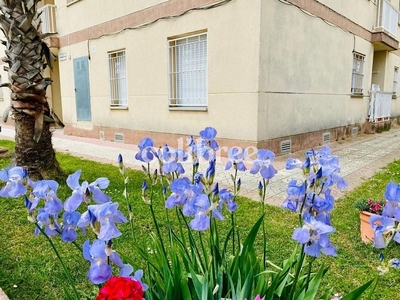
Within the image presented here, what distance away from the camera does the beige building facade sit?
6.89 metres

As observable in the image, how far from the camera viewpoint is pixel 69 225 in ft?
4.30

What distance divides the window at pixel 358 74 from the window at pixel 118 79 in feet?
23.7

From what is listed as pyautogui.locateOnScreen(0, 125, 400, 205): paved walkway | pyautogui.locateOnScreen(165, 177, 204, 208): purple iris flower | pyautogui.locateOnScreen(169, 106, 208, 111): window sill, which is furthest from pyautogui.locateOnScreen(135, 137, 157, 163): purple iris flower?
pyautogui.locateOnScreen(169, 106, 208, 111): window sill

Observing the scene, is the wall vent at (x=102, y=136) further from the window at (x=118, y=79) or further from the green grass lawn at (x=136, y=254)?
the green grass lawn at (x=136, y=254)

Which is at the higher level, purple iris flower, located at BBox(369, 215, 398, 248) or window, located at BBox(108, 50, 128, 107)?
window, located at BBox(108, 50, 128, 107)

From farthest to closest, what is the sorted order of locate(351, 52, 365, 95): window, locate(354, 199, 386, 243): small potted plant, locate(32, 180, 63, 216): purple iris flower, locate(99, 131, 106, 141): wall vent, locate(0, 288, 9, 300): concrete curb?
locate(351, 52, 365, 95): window, locate(99, 131, 106, 141): wall vent, locate(354, 199, 386, 243): small potted plant, locate(0, 288, 9, 300): concrete curb, locate(32, 180, 63, 216): purple iris flower

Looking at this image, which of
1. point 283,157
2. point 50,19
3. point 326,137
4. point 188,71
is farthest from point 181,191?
point 50,19

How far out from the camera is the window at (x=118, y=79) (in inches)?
391

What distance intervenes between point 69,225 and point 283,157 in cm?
657

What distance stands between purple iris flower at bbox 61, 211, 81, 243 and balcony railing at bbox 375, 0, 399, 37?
42.2ft

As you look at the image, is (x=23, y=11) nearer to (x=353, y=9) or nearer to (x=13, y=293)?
(x=13, y=293)

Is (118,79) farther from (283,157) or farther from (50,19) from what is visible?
(283,157)

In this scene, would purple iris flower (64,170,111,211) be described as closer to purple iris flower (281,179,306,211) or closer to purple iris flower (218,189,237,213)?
purple iris flower (218,189,237,213)

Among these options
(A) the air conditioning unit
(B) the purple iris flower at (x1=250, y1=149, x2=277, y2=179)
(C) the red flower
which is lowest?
(C) the red flower
